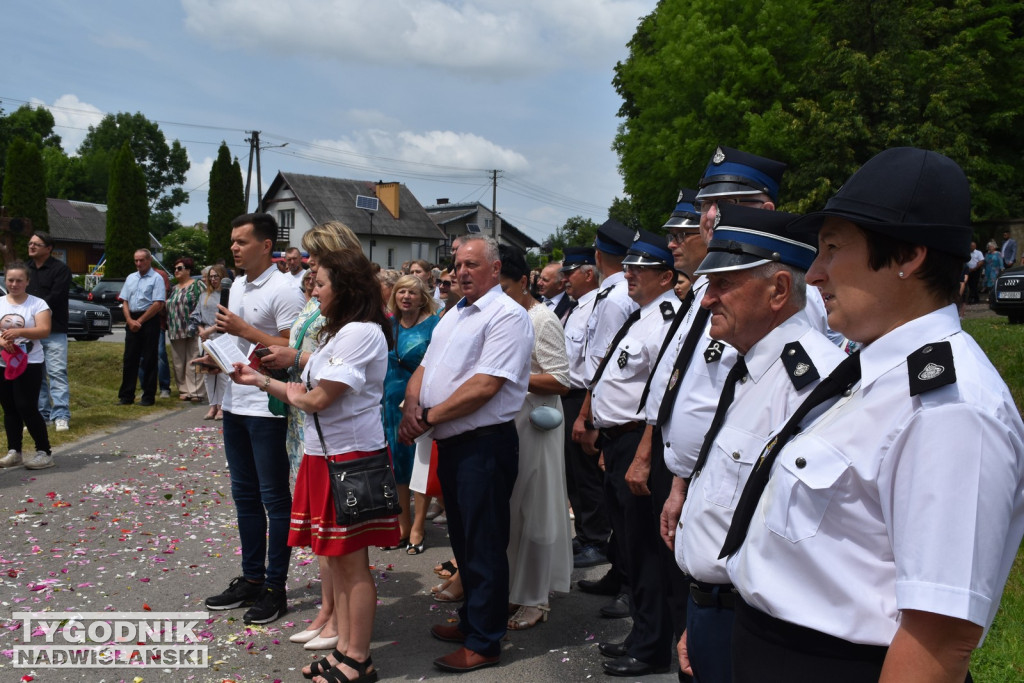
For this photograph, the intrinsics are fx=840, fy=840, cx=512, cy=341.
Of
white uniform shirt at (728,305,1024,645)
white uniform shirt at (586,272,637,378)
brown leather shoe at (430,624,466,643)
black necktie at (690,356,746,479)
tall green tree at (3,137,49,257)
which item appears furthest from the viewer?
tall green tree at (3,137,49,257)

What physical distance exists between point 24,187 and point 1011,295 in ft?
123

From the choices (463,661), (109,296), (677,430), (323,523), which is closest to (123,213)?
(109,296)

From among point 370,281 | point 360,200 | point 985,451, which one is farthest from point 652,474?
point 360,200

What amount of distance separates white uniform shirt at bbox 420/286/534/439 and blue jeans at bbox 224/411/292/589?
1.11 metres

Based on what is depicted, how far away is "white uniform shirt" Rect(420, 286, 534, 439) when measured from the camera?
4398 mm

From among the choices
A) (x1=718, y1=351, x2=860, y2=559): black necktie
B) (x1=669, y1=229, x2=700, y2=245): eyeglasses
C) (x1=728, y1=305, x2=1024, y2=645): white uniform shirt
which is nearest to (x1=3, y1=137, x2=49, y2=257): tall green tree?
(x1=669, y1=229, x2=700, y2=245): eyeglasses

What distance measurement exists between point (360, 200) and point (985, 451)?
227 feet

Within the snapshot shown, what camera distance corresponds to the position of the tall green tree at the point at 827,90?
25.0 m

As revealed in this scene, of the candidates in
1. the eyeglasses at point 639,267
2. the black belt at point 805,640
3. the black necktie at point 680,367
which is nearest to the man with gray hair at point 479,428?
the eyeglasses at point 639,267

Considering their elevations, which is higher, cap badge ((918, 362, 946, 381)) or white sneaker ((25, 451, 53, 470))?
cap badge ((918, 362, 946, 381))

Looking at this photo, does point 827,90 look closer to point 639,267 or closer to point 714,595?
point 639,267

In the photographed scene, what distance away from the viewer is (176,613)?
508cm

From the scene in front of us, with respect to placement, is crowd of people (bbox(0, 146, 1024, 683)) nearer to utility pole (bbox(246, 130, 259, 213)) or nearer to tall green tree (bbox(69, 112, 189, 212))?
utility pole (bbox(246, 130, 259, 213))

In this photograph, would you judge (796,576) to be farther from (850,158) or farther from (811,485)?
(850,158)
